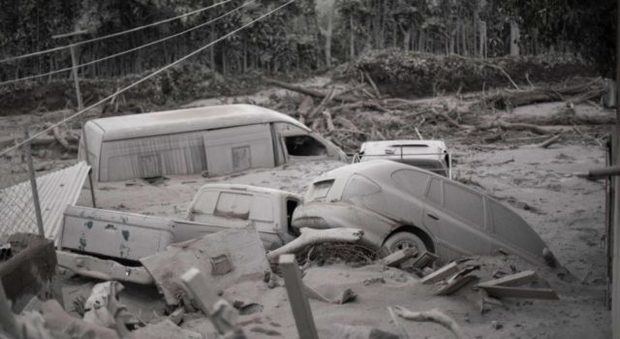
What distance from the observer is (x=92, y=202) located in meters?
15.5

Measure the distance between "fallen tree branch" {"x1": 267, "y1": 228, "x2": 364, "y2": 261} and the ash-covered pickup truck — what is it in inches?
27.3

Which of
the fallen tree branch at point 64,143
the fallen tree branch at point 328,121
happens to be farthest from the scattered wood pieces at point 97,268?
the fallen tree branch at point 328,121

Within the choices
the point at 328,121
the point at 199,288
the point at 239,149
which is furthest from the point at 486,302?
the point at 328,121

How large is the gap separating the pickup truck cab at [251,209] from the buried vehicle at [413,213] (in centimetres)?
36

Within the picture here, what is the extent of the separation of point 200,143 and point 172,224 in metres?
7.53

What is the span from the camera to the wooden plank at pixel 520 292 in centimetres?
775

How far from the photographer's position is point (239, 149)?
17.9 metres

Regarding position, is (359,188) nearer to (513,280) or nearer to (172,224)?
(172,224)

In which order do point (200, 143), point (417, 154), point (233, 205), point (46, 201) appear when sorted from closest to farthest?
point (233, 205)
point (46, 201)
point (417, 154)
point (200, 143)

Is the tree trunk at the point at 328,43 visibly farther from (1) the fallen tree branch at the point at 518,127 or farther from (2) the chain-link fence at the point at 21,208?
(2) the chain-link fence at the point at 21,208

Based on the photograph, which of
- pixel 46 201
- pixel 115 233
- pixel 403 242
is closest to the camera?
pixel 115 233

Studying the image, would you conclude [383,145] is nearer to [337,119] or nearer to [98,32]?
[337,119]

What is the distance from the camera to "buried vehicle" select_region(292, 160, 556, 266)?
34.7 ft

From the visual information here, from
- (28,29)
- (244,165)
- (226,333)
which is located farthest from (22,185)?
(28,29)
